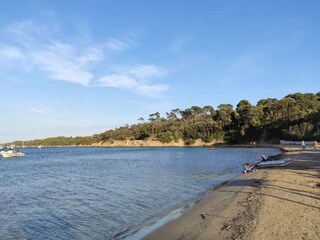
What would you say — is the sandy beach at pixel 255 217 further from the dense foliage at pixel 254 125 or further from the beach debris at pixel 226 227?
the dense foliage at pixel 254 125

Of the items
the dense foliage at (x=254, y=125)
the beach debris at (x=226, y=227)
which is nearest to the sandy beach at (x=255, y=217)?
the beach debris at (x=226, y=227)

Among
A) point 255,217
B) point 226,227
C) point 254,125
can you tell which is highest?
point 254,125

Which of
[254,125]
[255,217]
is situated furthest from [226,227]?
[254,125]

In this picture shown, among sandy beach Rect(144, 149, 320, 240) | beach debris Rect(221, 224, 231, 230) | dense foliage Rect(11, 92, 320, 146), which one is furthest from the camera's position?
dense foliage Rect(11, 92, 320, 146)

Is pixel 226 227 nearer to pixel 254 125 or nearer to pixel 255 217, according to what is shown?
pixel 255 217

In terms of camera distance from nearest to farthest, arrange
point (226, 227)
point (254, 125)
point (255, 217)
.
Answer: point (226, 227)
point (255, 217)
point (254, 125)

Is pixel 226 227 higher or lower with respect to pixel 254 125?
lower

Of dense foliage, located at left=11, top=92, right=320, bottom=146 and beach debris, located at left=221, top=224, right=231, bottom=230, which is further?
dense foliage, located at left=11, top=92, right=320, bottom=146

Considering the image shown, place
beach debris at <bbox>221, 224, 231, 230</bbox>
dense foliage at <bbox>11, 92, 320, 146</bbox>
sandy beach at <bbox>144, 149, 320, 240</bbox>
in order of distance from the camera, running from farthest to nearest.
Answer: dense foliage at <bbox>11, 92, 320, 146</bbox>, beach debris at <bbox>221, 224, 231, 230</bbox>, sandy beach at <bbox>144, 149, 320, 240</bbox>

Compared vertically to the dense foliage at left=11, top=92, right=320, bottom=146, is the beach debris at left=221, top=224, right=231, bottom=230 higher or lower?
lower

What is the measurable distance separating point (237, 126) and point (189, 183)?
4475 inches

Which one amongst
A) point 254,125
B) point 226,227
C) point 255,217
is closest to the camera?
point 226,227

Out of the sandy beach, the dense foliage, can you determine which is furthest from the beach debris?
the dense foliage

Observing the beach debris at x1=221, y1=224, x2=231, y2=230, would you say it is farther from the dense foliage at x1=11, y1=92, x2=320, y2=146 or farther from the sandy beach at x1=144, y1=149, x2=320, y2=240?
the dense foliage at x1=11, y1=92, x2=320, y2=146
